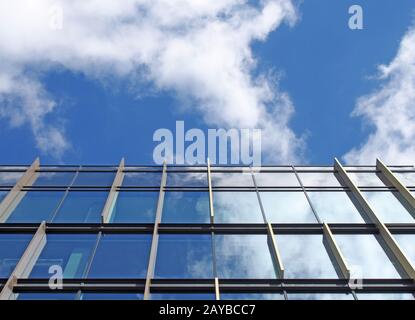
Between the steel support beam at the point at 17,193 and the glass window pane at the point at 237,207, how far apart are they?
6.95 meters

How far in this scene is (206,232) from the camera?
14.5 metres

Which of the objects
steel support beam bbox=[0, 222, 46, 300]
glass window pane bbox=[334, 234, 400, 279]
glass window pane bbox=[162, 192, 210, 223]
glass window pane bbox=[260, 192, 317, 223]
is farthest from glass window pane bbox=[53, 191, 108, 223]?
glass window pane bbox=[334, 234, 400, 279]

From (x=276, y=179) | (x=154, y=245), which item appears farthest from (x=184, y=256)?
(x=276, y=179)

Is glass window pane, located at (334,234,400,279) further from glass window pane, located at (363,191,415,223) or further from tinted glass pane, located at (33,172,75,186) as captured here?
tinted glass pane, located at (33,172,75,186)

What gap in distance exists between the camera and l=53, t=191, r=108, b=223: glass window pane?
1533 centimetres

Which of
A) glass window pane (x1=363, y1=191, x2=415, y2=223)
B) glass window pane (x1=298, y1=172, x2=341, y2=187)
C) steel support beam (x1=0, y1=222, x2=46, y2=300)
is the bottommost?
steel support beam (x1=0, y1=222, x2=46, y2=300)

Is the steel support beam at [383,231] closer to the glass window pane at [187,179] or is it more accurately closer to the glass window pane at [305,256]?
the glass window pane at [305,256]

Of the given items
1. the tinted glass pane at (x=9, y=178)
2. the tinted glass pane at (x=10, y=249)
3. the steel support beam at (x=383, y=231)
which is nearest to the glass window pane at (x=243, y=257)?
the steel support beam at (x=383, y=231)

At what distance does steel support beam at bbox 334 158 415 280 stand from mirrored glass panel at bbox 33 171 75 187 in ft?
36.2

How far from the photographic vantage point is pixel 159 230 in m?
14.5

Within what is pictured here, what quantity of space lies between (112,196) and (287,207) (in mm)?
6264
